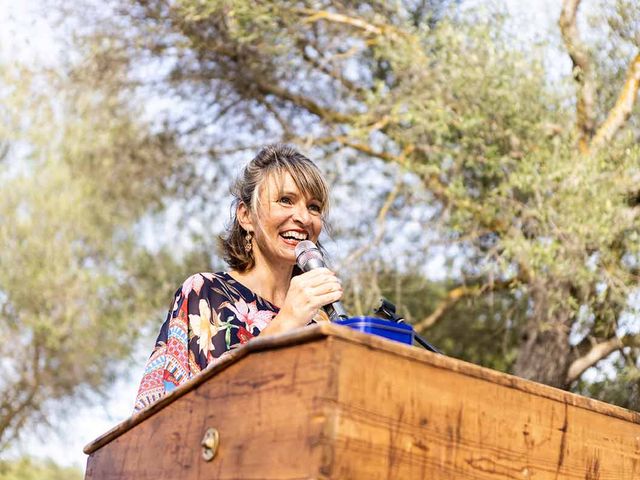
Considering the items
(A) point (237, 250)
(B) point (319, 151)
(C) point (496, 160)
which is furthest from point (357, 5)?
(A) point (237, 250)

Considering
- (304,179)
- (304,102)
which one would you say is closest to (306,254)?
(304,179)

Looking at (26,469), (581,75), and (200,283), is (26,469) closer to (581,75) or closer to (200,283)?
(581,75)

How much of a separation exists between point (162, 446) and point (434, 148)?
601 centimetres

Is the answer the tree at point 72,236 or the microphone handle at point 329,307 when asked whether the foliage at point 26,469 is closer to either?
the tree at point 72,236

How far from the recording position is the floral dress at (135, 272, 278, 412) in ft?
9.41

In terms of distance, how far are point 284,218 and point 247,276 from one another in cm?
29

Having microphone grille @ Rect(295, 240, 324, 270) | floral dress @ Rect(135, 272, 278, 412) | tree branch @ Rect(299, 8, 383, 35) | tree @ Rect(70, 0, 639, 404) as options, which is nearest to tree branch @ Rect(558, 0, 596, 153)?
tree @ Rect(70, 0, 639, 404)

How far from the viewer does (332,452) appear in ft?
5.37

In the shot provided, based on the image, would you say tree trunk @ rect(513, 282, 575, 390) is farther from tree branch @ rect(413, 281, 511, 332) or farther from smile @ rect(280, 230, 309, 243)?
smile @ rect(280, 230, 309, 243)

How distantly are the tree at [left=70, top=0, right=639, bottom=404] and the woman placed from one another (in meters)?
4.11

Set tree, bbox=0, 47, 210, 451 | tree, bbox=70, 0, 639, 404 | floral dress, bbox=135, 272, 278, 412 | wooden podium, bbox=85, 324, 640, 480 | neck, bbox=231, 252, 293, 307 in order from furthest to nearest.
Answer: tree, bbox=0, 47, 210, 451 → tree, bbox=70, 0, 639, 404 → neck, bbox=231, 252, 293, 307 → floral dress, bbox=135, 272, 278, 412 → wooden podium, bbox=85, 324, 640, 480

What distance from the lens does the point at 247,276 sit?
3.35 m

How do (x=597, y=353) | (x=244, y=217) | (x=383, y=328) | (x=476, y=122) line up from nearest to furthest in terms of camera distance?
(x=383, y=328) < (x=244, y=217) < (x=476, y=122) < (x=597, y=353)

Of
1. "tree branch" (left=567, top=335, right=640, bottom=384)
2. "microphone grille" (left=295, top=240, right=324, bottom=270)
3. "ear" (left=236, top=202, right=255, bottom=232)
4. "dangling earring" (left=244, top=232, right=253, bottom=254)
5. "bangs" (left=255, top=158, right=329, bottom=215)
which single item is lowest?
"microphone grille" (left=295, top=240, right=324, bottom=270)
